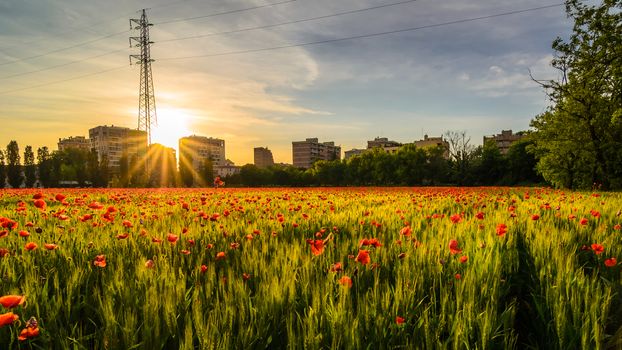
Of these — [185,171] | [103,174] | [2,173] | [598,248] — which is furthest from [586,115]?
[2,173]

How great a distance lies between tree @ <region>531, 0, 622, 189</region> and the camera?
18.4 metres

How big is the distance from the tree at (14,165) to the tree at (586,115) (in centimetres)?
10473

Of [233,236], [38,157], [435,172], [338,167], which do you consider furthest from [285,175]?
[233,236]

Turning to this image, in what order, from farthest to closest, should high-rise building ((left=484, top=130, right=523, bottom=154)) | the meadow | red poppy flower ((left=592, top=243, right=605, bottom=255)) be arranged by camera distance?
high-rise building ((left=484, top=130, right=523, bottom=154)), red poppy flower ((left=592, top=243, right=605, bottom=255)), the meadow

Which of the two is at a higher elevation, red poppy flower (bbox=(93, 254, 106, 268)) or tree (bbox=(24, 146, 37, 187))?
tree (bbox=(24, 146, 37, 187))

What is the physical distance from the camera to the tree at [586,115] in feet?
60.5

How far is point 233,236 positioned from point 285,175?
258 feet

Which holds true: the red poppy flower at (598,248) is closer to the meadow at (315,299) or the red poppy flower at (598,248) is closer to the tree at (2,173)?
the meadow at (315,299)

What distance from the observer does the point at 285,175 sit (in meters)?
83.4

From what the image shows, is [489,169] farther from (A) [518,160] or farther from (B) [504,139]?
(B) [504,139]

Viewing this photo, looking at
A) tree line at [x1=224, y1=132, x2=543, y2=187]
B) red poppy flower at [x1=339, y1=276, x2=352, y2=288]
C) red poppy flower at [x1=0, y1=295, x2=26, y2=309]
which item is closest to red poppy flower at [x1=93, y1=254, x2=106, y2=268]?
red poppy flower at [x1=0, y1=295, x2=26, y2=309]

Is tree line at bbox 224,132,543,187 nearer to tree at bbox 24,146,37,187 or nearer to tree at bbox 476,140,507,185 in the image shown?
tree at bbox 476,140,507,185

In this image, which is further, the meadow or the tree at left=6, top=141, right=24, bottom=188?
the tree at left=6, top=141, right=24, bottom=188

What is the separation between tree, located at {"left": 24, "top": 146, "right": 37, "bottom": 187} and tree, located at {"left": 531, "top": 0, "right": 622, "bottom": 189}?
107662 millimetres
